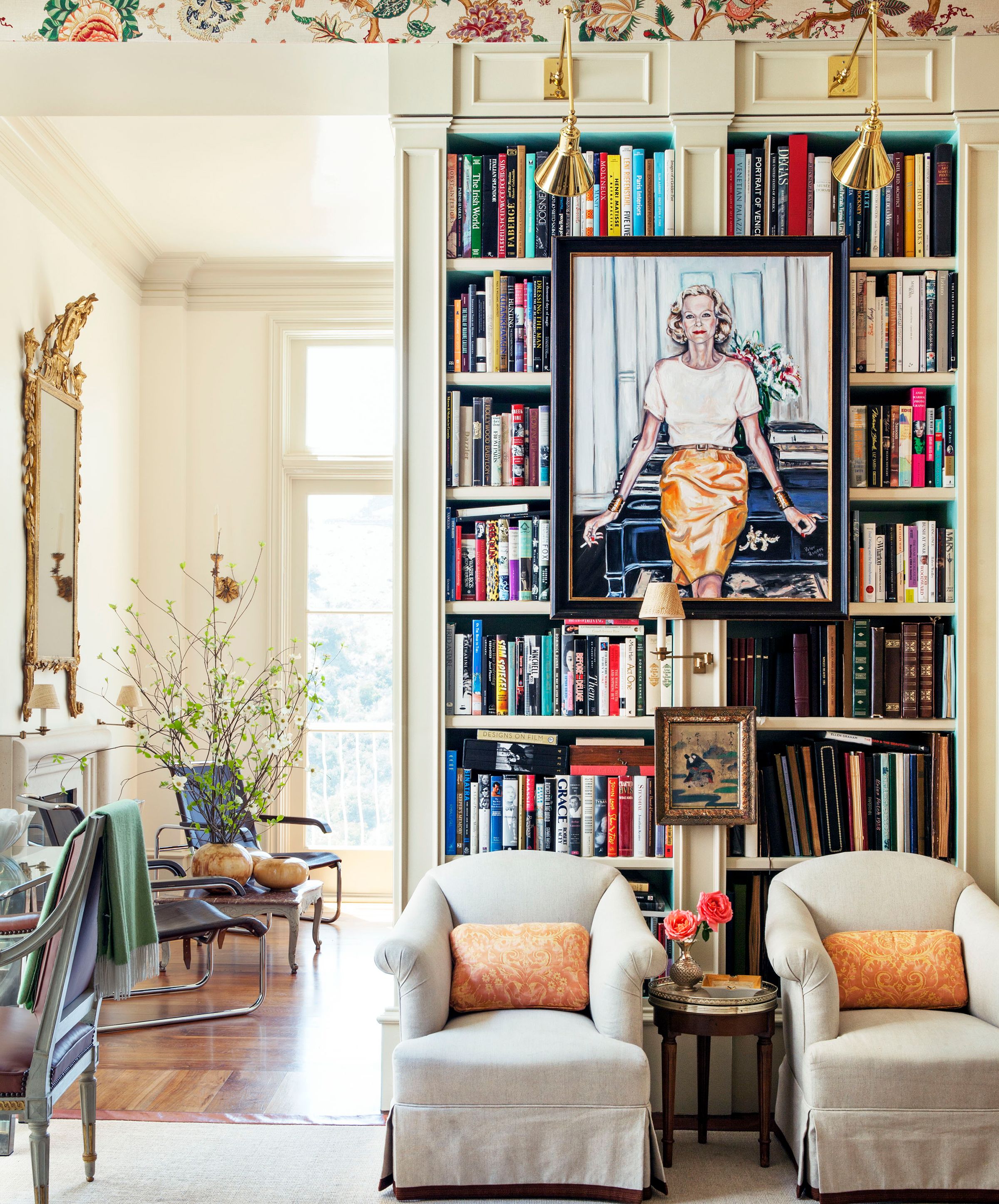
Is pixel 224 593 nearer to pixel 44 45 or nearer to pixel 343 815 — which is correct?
pixel 343 815

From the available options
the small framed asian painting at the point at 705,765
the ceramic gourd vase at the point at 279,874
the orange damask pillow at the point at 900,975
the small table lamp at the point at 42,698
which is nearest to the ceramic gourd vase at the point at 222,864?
the ceramic gourd vase at the point at 279,874

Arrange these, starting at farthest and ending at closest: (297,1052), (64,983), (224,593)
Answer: (224,593), (297,1052), (64,983)

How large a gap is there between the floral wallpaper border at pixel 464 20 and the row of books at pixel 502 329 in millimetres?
768

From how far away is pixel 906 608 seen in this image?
329 cm

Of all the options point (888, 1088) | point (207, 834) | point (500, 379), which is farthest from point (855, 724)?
point (207, 834)

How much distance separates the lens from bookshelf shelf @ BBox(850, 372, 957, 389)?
10.8ft

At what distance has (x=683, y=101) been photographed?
3279mm

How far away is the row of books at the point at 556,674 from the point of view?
10.9ft

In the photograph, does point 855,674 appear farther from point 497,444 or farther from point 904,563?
point 497,444

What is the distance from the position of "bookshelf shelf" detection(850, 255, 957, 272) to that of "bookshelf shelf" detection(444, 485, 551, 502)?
3.83 feet

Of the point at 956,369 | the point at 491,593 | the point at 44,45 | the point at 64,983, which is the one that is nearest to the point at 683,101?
the point at 956,369

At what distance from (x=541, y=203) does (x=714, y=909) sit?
2.18 metres

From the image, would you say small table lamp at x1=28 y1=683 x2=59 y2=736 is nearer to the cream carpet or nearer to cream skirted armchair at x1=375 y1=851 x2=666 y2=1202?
the cream carpet

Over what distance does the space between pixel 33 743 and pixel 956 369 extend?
3948 millimetres
